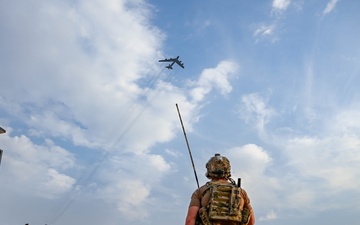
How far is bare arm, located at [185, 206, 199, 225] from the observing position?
19.9 feet

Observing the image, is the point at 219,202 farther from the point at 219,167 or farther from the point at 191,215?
the point at 219,167

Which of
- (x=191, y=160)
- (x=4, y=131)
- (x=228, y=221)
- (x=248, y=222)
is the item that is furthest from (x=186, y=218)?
(x=4, y=131)

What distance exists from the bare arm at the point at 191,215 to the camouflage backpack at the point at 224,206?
0.09 m

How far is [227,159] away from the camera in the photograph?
6824 millimetres

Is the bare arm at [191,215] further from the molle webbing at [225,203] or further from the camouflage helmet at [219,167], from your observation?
the camouflage helmet at [219,167]

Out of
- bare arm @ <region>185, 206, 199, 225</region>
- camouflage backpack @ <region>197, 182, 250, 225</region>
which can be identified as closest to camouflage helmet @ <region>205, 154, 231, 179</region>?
camouflage backpack @ <region>197, 182, 250, 225</region>

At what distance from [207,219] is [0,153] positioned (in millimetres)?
21322

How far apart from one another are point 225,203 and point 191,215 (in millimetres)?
655

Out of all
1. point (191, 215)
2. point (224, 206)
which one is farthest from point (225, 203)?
point (191, 215)

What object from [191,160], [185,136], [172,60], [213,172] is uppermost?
[172,60]

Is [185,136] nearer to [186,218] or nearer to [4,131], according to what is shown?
[186,218]

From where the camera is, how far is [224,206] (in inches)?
246

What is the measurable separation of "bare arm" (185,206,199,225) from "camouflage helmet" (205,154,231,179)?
78 centimetres

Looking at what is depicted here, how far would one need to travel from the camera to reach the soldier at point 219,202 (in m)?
6.15
